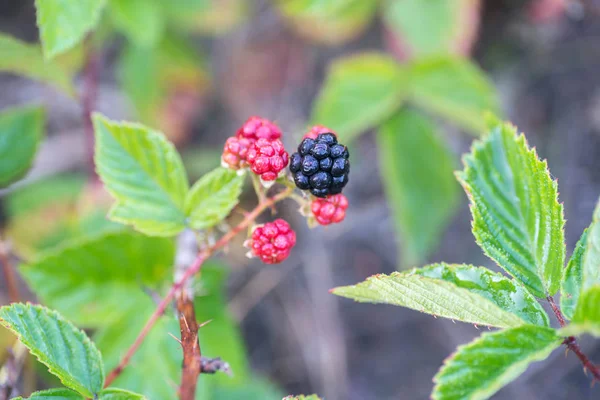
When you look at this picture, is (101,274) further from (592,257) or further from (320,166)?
(592,257)

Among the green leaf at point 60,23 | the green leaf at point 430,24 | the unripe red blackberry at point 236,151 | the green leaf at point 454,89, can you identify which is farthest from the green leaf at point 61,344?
the green leaf at point 430,24

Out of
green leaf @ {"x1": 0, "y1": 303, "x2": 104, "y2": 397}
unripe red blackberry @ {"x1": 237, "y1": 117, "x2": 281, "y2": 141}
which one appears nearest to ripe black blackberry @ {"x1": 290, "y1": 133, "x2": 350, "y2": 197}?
unripe red blackberry @ {"x1": 237, "y1": 117, "x2": 281, "y2": 141}

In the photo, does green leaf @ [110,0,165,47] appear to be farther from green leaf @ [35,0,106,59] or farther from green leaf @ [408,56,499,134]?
green leaf @ [408,56,499,134]

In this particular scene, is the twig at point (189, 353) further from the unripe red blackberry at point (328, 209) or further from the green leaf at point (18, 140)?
the green leaf at point (18, 140)

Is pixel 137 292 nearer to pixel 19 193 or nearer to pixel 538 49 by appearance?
pixel 19 193

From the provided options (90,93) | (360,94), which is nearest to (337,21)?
(360,94)
